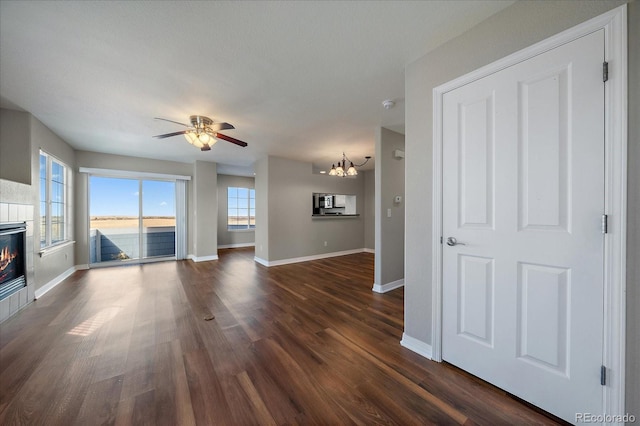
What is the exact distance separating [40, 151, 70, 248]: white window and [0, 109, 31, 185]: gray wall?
0.56 metres

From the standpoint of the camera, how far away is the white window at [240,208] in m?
8.09

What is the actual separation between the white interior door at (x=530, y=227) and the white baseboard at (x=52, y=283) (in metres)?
5.21

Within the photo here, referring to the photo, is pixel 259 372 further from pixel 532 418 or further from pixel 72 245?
pixel 72 245

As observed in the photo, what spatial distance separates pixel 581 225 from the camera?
1.21 metres

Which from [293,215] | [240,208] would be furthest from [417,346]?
[240,208]

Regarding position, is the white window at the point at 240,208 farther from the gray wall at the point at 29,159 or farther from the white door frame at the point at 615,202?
the white door frame at the point at 615,202

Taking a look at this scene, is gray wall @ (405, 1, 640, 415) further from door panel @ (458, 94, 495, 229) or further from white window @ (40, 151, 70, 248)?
white window @ (40, 151, 70, 248)

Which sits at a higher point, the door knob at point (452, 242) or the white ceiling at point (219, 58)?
the white ceiling at point (219, 58)

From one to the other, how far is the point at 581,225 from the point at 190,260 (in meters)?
6.84

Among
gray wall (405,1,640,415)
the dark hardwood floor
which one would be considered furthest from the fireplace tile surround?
gray wall (405,1,640,415)

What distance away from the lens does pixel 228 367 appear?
1.73m

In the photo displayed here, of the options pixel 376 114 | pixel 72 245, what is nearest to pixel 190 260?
pixel 72 245

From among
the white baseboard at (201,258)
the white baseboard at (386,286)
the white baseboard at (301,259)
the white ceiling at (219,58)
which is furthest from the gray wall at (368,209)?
the white baseboard at (201,258)

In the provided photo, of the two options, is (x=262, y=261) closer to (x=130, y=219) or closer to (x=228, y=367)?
(x=130, y=219)
